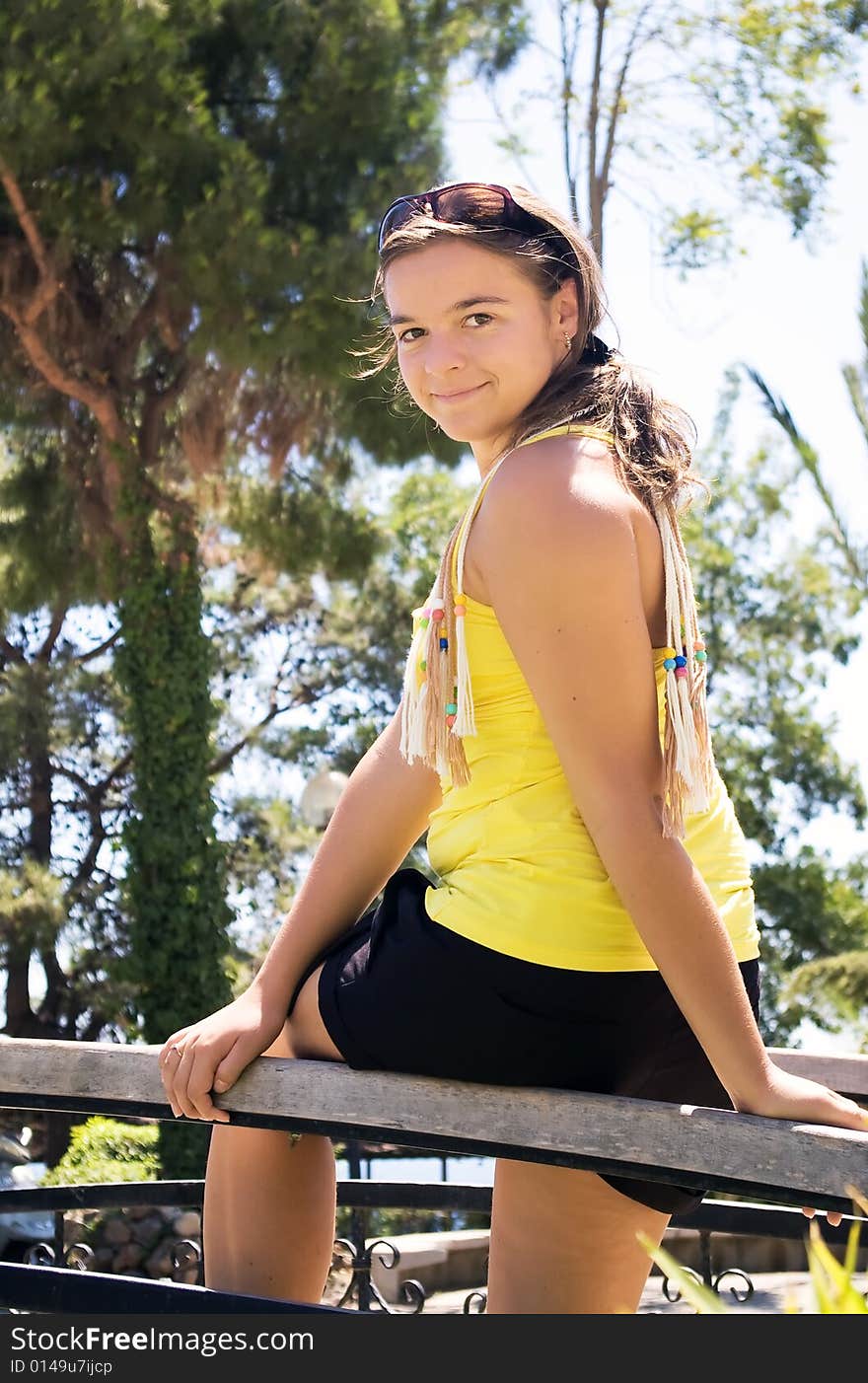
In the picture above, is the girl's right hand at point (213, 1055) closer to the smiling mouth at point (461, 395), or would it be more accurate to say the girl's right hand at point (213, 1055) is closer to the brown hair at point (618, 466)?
the brown hair at point (618, 466)

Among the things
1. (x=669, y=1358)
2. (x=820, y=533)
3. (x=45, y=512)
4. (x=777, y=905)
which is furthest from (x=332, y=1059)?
(x=820, y=533)

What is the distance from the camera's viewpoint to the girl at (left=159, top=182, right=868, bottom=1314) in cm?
134

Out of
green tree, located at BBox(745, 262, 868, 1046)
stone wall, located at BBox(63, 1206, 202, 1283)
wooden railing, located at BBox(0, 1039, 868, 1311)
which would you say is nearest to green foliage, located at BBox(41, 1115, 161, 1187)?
stone wall, located at BBox(63, 1206, 202, 1283)

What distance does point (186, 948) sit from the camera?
9891mm

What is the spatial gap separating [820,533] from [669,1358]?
1569cm

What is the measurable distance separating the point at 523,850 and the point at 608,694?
0.58ft

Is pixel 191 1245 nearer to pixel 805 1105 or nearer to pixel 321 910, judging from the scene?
pixel 321 910

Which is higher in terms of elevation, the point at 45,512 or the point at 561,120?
the point at 561,120

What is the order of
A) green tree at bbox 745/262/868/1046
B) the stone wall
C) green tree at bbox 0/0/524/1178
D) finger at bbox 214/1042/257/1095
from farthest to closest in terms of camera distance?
green tree at bbox 0/0/524/1178, the stone wall, green tree at bbox 745/262/868/1046, finger at bbox 214/1042/257/1095

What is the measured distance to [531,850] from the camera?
4.54 feet

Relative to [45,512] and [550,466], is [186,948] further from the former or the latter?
[550,466]

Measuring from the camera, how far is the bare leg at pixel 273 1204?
147 cm

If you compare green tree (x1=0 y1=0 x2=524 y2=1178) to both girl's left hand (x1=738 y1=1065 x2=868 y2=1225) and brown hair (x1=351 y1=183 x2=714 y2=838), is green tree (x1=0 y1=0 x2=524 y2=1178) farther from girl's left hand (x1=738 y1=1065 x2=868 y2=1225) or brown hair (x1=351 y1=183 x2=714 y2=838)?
girl's left hand (x1=738 y1=1065 x2=868 y2=1225)

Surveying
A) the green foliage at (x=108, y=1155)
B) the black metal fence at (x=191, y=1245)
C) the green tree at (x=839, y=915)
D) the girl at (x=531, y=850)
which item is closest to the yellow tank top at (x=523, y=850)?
the girl at (x=531, y=850)
